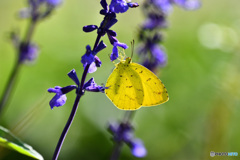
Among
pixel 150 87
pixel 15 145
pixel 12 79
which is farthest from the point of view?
pixel 12 79

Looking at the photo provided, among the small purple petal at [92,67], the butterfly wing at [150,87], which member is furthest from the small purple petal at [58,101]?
the butterfly wing at [150,87]

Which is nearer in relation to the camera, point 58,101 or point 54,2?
point 58,101

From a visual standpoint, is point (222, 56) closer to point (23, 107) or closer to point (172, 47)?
point (172, 47)

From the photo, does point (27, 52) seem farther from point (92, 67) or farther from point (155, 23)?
point (92, 67)

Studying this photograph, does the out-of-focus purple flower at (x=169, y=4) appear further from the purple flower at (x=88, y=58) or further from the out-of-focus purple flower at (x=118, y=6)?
the purple flower at (x=88, y=58)

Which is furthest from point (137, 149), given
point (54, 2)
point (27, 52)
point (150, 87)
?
point (54, 2)

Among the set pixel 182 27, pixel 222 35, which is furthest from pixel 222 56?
pixel 182 27
